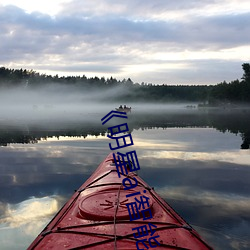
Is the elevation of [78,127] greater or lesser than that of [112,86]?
lesser

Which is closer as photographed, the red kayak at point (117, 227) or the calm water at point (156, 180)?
the red kayak at point (117, 227)

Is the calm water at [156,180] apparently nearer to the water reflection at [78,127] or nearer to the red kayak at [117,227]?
the red kayak at [117,227]

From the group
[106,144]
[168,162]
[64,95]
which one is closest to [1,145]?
[106,144]

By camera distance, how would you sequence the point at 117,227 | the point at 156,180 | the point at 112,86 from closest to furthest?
the point at 117,227
the point at 156,180
the point at 112,86

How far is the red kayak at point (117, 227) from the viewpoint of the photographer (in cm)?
461

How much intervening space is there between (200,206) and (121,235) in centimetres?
494

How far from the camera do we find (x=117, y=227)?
16.7ft

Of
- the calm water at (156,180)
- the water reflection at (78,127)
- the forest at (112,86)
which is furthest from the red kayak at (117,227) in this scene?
the forest at (112,86)

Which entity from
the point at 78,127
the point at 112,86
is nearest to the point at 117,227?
the point at 78,127

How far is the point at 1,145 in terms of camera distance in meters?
20.5

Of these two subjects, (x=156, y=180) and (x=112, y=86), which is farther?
(x=112, y=86)

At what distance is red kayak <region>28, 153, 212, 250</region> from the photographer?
182 inches

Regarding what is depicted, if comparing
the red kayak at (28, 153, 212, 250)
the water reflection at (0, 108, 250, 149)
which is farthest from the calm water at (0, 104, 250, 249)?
the water reflection at (0, 108, 250, 149)

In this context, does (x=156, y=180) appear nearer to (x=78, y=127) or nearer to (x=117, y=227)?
(x=117, y=227)
